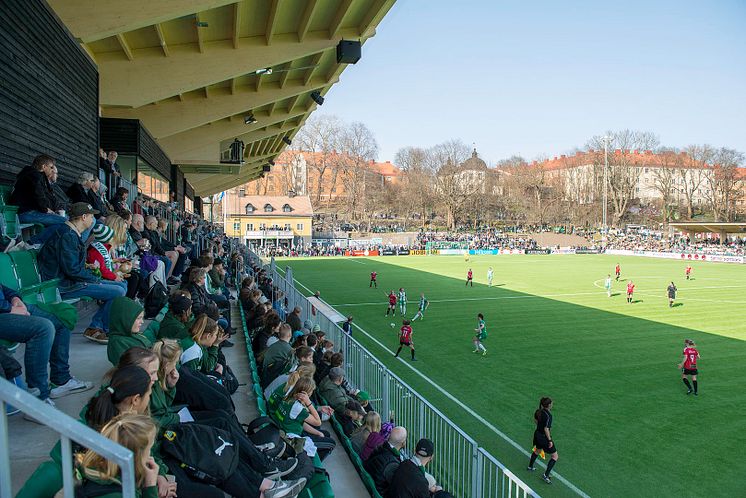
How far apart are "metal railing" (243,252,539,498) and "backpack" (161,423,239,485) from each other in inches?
124

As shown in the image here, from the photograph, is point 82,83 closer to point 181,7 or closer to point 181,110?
point 181,7

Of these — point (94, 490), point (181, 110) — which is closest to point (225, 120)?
point (181, 110)

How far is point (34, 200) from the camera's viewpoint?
613 cm

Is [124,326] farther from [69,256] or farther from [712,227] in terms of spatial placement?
[712,227]

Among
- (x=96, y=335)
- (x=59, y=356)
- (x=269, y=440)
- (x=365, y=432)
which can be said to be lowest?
(x=365, y=432)

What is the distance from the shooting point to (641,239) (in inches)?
3506

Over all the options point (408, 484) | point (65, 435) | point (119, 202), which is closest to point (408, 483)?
point (408, 484)

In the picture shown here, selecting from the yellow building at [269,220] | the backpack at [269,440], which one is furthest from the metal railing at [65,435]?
the yellow building at [269,220]

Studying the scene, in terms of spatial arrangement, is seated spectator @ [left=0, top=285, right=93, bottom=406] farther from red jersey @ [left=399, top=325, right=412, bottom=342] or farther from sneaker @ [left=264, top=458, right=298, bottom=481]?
red jersey @ [left=399, top=325, right=412, bottom=342]

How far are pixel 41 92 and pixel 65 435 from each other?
8.44m

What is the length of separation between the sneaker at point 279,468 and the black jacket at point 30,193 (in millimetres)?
4073

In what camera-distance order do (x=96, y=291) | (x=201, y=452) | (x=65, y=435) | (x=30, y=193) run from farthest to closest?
(x=30, y=193)
(x=96, y=291)
(x=201, y=452)
(x=65, y=435)

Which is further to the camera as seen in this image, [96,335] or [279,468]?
[96,335]

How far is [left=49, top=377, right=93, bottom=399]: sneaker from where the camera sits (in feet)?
16.4
